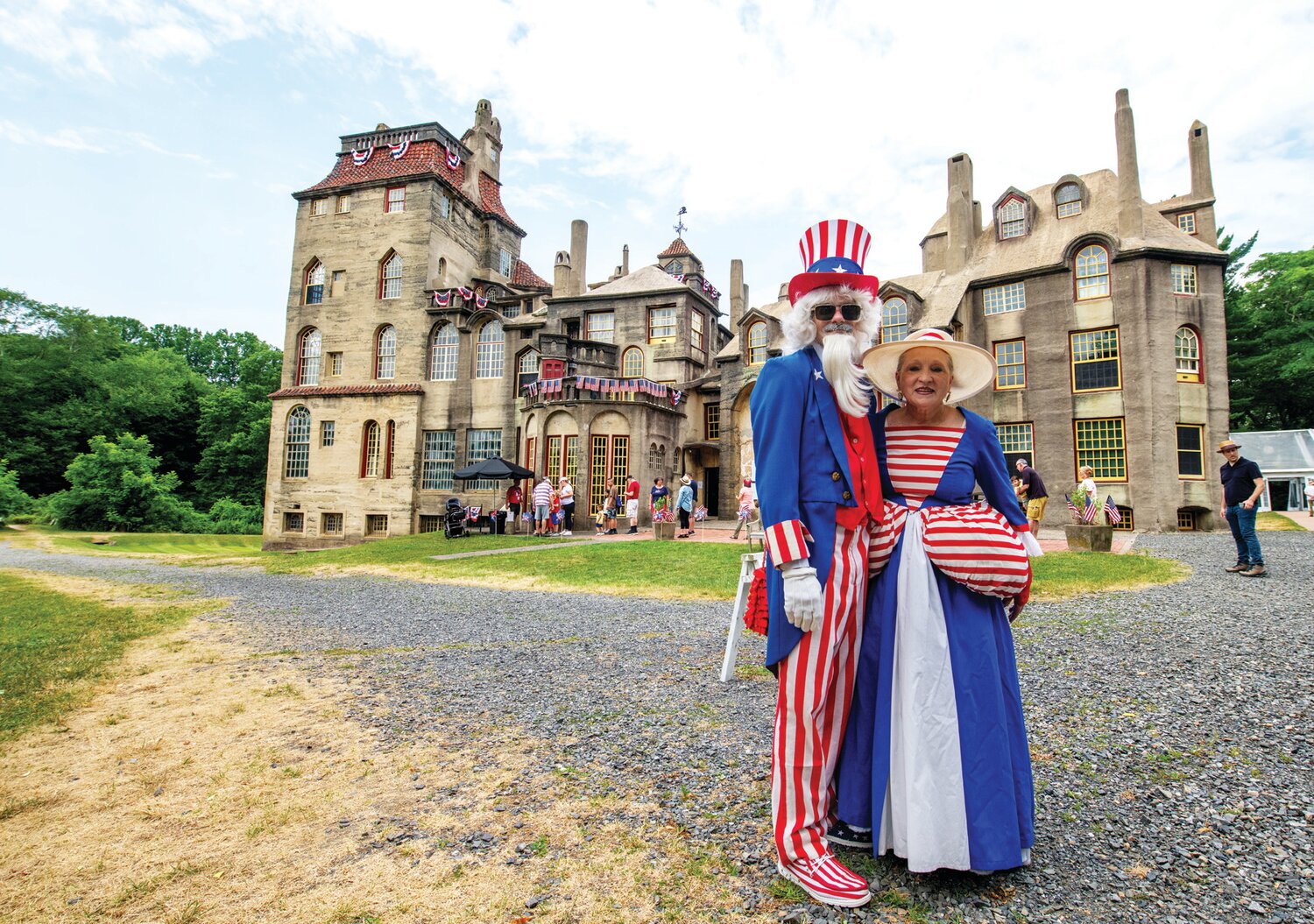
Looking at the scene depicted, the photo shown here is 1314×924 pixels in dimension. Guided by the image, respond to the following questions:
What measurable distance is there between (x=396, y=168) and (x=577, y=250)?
10177mm

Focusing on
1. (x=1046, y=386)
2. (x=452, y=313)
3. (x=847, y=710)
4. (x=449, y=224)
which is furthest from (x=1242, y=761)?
(x=449, y=224)

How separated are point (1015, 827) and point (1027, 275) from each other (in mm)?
26791

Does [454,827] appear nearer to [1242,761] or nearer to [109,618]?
[1242,761]

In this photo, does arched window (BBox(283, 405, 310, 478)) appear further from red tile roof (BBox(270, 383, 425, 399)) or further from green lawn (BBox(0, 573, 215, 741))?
green lawn (BBox(0, 573, 215, 741))

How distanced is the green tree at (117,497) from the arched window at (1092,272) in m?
48.1

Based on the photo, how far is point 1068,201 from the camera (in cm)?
2525

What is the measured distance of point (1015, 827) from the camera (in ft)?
7.97

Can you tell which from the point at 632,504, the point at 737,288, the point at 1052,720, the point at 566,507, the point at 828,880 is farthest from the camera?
the point at 737,288

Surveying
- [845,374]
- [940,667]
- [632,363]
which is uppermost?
[632,363]

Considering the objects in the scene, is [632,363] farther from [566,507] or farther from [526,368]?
[566,507]

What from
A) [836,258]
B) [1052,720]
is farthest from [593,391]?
[836,258]

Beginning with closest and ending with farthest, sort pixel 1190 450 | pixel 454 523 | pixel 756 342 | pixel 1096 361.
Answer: pixel 1190 450 → pixel 1096 361 → pixel 454 523 → pixel 756 342

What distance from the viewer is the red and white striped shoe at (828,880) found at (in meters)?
2.36

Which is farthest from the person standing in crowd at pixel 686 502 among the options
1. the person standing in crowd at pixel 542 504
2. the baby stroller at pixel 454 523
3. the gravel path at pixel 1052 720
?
the gravel path at pixel 1052 720
